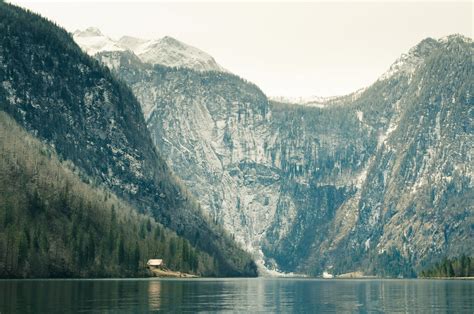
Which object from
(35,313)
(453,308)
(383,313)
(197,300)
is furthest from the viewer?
(197,300)

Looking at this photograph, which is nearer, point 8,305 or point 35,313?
point 35,313

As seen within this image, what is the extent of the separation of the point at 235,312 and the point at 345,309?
884 inches

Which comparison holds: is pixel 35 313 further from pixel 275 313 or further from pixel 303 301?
pixel 303 301

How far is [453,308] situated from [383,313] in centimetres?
1696

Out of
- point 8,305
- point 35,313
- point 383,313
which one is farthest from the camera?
point 383,313

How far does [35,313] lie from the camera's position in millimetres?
129000

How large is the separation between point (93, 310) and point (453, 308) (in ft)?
209

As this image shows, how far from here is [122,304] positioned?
156375mm

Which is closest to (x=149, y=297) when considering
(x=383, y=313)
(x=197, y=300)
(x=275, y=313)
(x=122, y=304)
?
(x=197, y=300)

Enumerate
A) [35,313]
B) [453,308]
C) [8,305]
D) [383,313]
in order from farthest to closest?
[453,308] → [383,313] → [8,305] → [35,313]

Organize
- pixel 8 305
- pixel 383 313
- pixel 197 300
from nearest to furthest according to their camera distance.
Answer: pixel 8 305, pixel 383 313, pixel 197 300

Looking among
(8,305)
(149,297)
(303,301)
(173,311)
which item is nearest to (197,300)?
(149,297)

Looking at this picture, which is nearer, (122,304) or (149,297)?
(122,304)

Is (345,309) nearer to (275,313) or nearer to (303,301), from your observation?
(275,313)
